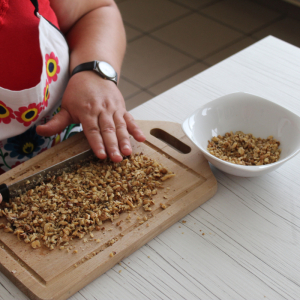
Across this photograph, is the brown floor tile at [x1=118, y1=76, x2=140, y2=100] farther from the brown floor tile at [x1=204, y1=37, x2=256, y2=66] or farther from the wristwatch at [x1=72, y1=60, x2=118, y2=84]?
the wristwatch at [x1=72, y1=60, x2=118, y2=84]

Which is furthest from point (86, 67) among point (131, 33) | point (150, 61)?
point (131, 33)

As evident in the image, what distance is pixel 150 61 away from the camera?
270 cm

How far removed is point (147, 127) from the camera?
38.9 inches

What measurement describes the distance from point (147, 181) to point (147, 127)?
0.68 ft

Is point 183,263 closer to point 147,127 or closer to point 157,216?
point 157,216

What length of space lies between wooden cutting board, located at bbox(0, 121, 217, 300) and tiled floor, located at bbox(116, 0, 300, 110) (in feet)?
4.56

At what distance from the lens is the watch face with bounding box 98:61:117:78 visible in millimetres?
1001

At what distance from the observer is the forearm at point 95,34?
1064mm

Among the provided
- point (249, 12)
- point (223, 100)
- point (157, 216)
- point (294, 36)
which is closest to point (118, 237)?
point (157, 216)

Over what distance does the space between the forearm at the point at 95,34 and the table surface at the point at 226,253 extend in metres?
0.51

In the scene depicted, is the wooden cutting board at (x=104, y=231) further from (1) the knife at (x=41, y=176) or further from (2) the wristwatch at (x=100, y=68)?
(2) the wristwatch at (x=100, y=68)

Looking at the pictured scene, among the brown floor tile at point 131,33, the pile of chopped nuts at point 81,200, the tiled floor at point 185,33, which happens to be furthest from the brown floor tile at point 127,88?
the pile of chopped nuts at point 81,200

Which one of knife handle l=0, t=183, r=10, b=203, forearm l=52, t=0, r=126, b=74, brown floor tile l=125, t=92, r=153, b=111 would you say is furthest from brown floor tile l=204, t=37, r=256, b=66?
knife handle l=0, t=183, r=10, b=203

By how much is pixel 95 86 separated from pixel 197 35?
2226 mm
